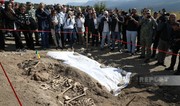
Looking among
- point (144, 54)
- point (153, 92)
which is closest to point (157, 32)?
point (144, 54)

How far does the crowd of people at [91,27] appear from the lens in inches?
488

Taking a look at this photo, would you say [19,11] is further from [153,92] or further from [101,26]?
[153,92]

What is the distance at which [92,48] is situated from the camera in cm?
1555

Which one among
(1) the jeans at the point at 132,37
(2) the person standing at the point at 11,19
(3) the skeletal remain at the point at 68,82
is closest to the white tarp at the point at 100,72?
(3) the skeletal remain at the point at 68,82

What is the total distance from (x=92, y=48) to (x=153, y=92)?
6451mm

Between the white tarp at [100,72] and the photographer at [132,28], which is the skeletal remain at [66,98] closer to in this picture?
the white tarp at [100,72]

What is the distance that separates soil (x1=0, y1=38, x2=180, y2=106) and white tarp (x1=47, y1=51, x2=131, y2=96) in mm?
277

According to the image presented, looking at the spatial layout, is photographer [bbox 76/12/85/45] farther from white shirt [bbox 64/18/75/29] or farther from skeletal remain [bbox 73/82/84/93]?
skeletal remain [bbox 73/82/84/93]

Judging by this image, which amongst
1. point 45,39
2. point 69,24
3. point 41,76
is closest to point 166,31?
point 69,24

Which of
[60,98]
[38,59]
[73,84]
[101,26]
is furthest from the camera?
[101,26]

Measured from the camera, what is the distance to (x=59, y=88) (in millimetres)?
9164

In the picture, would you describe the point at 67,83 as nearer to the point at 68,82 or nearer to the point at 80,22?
the point at 68,82

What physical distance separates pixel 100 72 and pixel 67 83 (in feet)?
5.47

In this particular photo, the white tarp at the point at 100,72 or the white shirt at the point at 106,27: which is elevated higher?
the white shirt at the point at 106,27
